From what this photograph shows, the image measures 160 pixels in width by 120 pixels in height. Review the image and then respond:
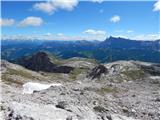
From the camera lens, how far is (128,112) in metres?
45.0

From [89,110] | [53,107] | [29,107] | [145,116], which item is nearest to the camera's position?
[29,107]

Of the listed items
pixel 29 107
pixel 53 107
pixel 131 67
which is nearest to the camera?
pixel 29 107

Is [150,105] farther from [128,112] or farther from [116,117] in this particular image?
[116,117]

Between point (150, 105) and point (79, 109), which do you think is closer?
point (79, 109)

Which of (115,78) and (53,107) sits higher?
(53,107)

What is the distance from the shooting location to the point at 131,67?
190625mm

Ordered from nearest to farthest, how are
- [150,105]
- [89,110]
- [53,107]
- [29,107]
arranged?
1. [29,107]
2. [53,107]
3. [89,110]
4. [150,105]

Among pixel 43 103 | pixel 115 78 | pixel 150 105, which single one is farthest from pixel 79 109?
pixel 115 78

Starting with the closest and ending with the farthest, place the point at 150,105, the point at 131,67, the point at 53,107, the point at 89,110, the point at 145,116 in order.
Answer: the point at 53,107, the point at 89,110, the point at 145,116, the point at 150,105, the point at 131,67

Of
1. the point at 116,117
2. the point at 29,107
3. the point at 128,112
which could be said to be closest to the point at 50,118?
the point at 29,107

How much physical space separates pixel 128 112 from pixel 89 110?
25.6 ft

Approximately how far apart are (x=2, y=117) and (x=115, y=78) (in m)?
128

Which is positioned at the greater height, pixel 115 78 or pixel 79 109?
pixel 79 109

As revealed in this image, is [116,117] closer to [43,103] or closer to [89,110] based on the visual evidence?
[89,110]
